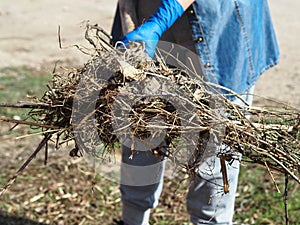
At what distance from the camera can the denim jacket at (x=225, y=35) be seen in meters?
2.14

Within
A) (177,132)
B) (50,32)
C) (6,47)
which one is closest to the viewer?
(177,132)

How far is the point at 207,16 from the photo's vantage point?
213cm

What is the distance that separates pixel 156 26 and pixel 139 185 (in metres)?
0.76

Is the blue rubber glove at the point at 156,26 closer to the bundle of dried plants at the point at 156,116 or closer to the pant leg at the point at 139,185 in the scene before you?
the bundle of dried plants at the point at 156,116

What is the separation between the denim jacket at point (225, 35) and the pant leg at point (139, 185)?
46 centimetres

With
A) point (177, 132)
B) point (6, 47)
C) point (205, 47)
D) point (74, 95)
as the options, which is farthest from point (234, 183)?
point (6, 47)

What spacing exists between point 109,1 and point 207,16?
450 cm

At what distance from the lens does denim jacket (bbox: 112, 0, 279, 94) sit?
84.2 inches

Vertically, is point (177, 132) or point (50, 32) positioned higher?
point (50, 32)

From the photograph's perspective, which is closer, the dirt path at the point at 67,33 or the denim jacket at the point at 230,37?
the denim jacket at the point at 230,37

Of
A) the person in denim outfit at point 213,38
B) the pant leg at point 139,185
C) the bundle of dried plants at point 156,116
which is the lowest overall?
the pant leg at point 139,185

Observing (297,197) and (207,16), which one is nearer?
(207,16)

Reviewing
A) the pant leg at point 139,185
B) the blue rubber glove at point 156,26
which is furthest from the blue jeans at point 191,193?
the blue rubber glove at point 156,26

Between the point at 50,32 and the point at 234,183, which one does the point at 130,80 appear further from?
the point at 50,32
